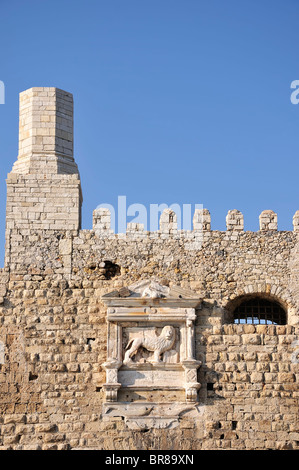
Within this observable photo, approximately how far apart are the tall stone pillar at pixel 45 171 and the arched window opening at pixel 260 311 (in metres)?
3.36

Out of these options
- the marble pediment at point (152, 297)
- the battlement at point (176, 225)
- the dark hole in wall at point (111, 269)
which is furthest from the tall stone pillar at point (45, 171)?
the marble pediment at point (152, 297)

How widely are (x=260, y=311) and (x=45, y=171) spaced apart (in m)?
4.71

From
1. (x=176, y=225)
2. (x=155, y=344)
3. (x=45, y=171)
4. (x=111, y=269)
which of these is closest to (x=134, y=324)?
(x=155, y=344)

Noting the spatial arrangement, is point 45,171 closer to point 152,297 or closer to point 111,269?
point 111,269

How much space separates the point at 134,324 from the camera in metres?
17.7

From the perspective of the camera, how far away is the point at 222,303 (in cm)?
1797

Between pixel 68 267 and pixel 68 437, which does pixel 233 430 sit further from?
pixel 68 267

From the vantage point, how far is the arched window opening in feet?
60.5

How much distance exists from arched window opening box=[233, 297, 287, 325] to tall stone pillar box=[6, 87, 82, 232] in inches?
132

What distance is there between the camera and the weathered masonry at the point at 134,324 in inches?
679

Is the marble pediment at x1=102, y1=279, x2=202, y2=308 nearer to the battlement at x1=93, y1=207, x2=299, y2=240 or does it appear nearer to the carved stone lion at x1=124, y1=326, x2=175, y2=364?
the carved stone lion at x1=124, y1=326, x2=175, y2=364

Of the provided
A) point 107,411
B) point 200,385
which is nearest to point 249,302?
point 200,385

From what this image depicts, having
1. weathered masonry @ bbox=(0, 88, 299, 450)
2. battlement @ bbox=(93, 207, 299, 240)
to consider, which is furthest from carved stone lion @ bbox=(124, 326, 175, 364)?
battlement @ bbox=(93, 207, 299, 240)

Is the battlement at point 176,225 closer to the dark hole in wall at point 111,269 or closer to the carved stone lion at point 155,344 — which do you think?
the dark hole in wall at point 111,269
